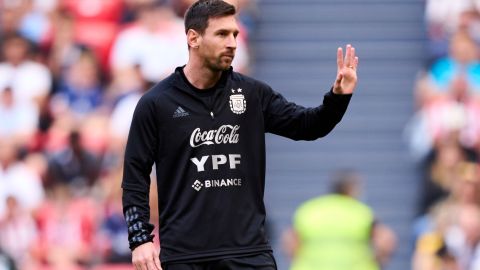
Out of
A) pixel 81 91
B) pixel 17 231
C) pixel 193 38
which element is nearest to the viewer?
pixel 193 38

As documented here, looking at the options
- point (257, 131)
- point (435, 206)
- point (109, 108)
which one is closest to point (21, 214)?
point (109, 108)

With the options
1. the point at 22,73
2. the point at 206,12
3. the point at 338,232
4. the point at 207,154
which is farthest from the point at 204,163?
the point at 22,73

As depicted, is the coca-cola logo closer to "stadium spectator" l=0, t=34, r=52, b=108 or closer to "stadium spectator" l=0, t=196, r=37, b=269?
"stadium spectator" l=0, t=196, r=37, b=269

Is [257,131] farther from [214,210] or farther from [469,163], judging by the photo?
[469,163]

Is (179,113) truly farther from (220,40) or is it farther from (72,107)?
(72,107)

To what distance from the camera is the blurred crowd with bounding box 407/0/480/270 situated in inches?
471

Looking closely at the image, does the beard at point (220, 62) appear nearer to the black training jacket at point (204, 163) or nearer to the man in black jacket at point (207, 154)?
the man in black jacket at point (207, 154)

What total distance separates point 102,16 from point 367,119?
3041 mm

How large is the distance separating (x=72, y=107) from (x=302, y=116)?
7.69 meters

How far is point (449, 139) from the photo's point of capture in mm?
13328

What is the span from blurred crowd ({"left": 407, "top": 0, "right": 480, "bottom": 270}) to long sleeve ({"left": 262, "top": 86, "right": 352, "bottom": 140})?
4937 millimetres

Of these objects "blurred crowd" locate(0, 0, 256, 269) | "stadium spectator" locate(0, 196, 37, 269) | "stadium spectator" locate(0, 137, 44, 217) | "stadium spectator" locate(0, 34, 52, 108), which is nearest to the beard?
"blurred crowd" locate(0, 0, 256, 269)

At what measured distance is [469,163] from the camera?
1309 centimetres

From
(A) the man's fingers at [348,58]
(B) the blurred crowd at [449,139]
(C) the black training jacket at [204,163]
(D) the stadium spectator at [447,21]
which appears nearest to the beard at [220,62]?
(C) the black training jacket at [204,163]
